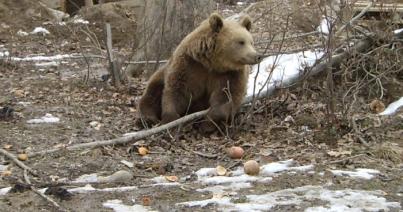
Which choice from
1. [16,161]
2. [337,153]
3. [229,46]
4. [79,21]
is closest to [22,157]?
[16,161]

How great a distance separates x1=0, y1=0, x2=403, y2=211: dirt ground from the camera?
4375mm

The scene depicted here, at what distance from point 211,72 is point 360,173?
7.19ft

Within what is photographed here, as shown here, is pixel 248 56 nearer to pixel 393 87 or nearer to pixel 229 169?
pixel 229 169

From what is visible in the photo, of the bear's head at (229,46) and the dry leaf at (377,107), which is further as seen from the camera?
the dry leaf at (377,107)

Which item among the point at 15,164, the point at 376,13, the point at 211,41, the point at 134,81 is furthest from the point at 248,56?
the point at 376,13

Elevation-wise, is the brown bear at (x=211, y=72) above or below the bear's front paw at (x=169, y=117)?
above

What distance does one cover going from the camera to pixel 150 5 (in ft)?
30.1

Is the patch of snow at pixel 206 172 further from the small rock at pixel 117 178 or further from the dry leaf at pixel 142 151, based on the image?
the dry leaf at pixel 142 151

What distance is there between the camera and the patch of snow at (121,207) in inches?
156

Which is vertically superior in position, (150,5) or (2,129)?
(150,5)

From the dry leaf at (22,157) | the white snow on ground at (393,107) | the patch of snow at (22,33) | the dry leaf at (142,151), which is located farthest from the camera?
the patch of snow at (22,33)

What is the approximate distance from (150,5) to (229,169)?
4.75 meters

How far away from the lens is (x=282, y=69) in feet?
25.3

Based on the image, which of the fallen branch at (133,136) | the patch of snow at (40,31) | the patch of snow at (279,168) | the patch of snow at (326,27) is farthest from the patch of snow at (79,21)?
the patch of snow at (279,168)
